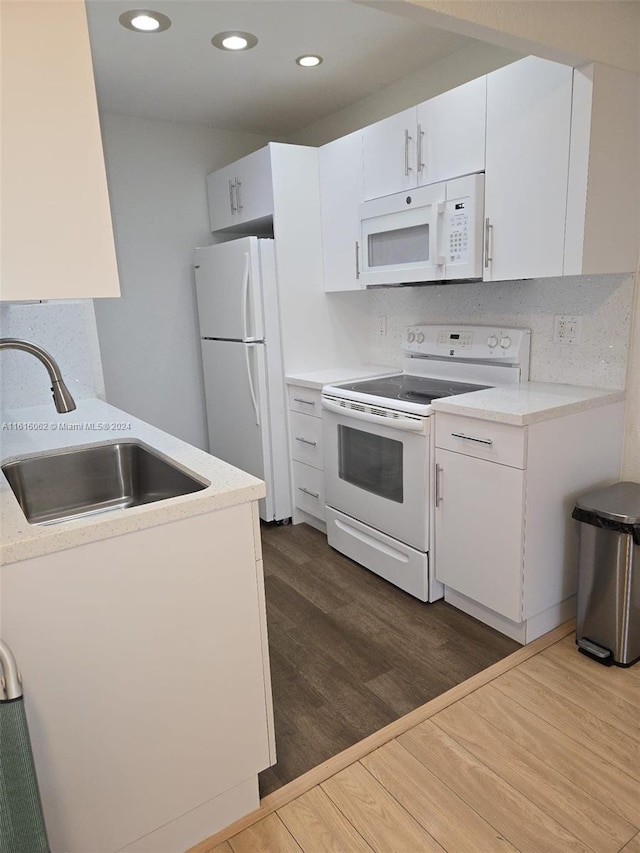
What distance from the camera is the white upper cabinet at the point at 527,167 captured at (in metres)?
2.04

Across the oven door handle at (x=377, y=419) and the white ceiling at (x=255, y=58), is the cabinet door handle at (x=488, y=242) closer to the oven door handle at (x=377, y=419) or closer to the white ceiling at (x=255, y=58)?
the oven door handle at (x=377, y=419)

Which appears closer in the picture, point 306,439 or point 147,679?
point 147,679

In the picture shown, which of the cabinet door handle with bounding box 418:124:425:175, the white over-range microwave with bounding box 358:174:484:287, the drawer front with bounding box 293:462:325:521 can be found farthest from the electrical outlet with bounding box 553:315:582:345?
the drawer front with bounding box 293:462:325:521

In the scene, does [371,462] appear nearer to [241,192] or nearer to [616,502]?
[616,502]

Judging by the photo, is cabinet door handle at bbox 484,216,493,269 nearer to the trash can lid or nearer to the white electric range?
the white electric range

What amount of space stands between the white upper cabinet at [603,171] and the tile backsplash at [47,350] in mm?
1935

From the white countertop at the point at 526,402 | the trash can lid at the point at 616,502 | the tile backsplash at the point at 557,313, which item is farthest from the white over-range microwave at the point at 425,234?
the trash can lid at the point at 616,502

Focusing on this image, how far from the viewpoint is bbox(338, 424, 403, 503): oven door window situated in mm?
2582

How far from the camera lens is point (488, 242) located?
233cm

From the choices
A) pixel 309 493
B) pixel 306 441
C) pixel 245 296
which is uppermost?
pixel 245 296

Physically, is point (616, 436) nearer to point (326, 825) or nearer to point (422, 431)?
point (422, 431)

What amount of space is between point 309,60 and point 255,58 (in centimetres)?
25

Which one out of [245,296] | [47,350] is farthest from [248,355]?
[47,350]

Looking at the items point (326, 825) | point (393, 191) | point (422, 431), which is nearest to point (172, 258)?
point (393, 191)
